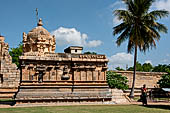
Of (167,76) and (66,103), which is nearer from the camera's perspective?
(66,103)

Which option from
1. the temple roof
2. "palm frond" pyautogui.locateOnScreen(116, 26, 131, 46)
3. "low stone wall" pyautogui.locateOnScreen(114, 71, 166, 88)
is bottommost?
"low stone wall" pyautogui.locateOnScreen(114, 71, 166, 88)

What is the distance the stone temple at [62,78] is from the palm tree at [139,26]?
515cm

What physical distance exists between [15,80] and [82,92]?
12021mm

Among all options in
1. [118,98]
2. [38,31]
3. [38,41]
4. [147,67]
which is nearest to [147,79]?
[118,98]

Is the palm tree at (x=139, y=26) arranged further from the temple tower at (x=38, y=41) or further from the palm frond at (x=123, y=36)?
the temple tower at (x=38, y=41)

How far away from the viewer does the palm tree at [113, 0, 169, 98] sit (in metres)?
23.2

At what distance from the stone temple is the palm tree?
515cm

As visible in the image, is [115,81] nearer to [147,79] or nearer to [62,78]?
[62,78]

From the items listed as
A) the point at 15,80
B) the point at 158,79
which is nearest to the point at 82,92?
the point at 15,80

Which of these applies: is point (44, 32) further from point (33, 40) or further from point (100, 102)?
point (100, 102)

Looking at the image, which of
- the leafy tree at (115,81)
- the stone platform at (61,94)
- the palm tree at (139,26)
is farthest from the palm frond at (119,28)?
the stone platform at (61,94)

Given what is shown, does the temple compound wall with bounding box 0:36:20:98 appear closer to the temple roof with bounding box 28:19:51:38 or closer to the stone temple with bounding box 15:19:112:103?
the temple roof with bounding box 28:19:51:38

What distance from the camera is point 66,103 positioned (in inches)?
707

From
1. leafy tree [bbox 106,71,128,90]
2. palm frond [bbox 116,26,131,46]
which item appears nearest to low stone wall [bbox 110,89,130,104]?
leafy tree [bbox 106,71,128,90]
